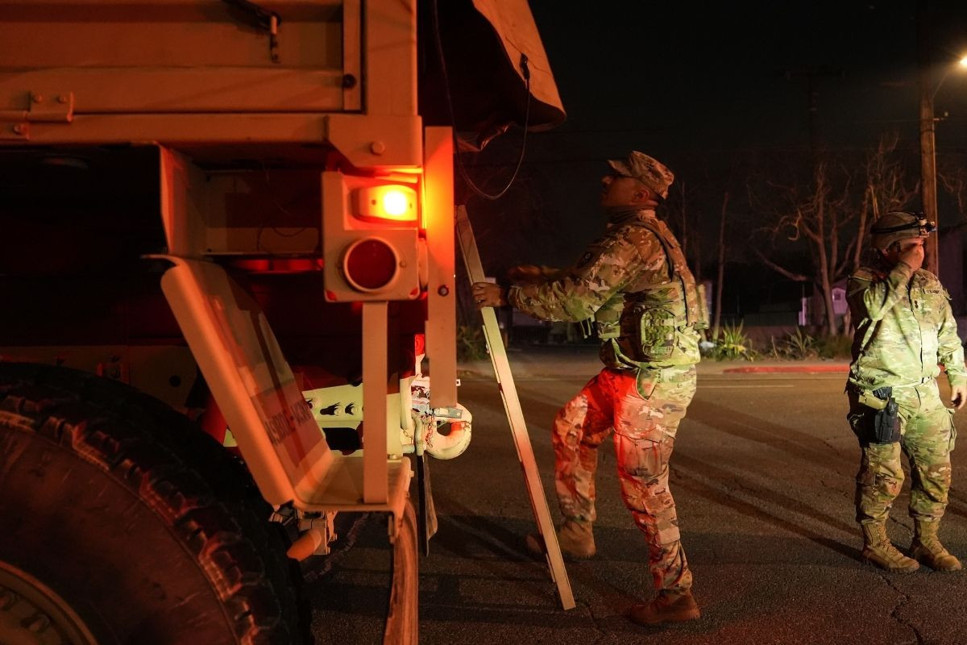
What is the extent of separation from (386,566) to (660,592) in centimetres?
148

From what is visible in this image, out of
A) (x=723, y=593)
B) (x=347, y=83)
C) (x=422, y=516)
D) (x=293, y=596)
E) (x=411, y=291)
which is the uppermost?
(x=347, y=83)

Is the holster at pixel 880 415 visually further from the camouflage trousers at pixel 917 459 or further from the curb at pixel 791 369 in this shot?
the curb at pixel 791 369

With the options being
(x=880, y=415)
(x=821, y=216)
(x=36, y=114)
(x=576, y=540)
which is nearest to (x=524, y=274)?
(x=576, y=540)

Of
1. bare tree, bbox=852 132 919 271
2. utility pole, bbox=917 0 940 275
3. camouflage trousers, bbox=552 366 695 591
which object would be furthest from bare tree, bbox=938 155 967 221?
camouflage trousers, bbox=552 366 695 591

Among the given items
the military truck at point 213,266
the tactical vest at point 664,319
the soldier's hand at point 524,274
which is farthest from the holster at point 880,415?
the military truck at point 213,266

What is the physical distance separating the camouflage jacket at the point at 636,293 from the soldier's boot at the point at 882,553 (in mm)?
1586

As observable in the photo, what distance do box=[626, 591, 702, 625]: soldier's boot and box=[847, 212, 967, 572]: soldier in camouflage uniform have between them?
1367 mm

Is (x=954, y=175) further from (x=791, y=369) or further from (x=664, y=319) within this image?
(x=664, y=319)

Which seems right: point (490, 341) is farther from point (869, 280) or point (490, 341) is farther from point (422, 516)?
point (869, 280)

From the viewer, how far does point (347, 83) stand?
181 centimetres

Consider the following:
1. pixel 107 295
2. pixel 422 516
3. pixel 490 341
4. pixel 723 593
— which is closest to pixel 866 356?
pixel 723 593

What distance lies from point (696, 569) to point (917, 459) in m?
1.35

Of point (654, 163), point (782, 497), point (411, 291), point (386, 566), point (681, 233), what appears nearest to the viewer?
point (411, 291)

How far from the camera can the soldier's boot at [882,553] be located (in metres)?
4.02
